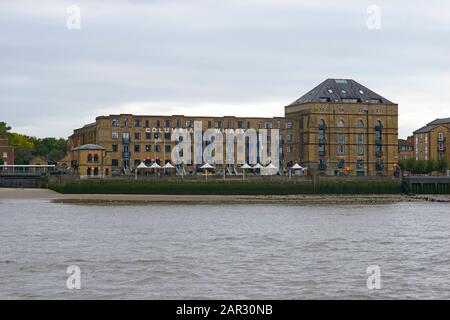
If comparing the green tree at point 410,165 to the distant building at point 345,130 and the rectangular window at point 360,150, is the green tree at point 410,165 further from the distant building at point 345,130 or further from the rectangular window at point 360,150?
the rectangular window at point 360,150

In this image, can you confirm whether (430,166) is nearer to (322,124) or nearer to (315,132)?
(322,124)

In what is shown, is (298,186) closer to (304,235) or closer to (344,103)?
(344,103)

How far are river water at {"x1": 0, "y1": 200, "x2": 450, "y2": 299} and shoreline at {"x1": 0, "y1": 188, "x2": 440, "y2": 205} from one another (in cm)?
3522

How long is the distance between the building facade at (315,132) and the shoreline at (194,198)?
1881cm

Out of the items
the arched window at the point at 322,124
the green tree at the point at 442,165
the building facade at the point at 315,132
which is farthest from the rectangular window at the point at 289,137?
the green tree at the point at 442,165

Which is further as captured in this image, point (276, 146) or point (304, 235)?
point (276, 146)

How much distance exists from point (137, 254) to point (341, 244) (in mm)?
13410

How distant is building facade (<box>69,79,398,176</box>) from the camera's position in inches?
5669

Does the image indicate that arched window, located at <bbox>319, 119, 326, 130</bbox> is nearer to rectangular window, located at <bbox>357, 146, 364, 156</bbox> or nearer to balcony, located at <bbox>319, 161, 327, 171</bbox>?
balcony, located at <bbox>319, 161, 327, 171</bbox>

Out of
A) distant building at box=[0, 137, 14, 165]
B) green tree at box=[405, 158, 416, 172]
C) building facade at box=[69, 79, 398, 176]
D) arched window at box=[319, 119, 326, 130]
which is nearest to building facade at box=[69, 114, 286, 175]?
building facade at box=[69, 79, 398, 176]

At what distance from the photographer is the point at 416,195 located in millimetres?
134375

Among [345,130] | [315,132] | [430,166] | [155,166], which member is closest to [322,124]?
[315,132]
